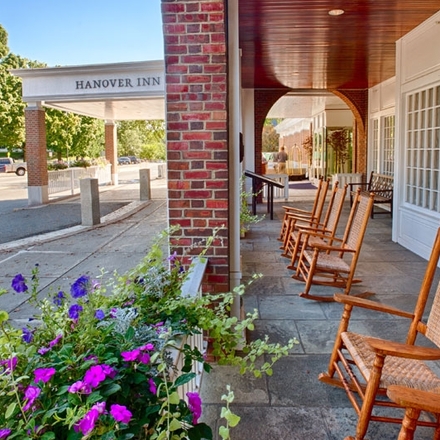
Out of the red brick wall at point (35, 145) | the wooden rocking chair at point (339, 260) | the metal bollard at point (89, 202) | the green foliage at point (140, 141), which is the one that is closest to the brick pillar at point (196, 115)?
the wooden rocking chair at point (339, 260)

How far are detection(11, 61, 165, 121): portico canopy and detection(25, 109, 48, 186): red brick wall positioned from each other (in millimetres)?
389

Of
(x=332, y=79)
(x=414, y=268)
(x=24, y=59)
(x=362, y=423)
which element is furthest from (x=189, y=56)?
(x=24, y=59)

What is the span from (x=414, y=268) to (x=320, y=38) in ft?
12.0

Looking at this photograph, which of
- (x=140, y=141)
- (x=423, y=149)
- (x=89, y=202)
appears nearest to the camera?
(x=423, y=149)

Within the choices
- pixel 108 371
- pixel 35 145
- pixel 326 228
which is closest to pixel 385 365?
pixel 108 371

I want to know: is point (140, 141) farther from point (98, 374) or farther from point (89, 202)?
point (98, 374)

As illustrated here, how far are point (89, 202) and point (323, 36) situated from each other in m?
5.71

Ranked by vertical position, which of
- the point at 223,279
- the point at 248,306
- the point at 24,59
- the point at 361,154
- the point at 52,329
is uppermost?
the point at 24,59

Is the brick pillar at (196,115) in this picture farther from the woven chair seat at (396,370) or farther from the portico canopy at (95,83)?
the portico canopy at (95,83)

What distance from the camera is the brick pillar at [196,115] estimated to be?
9.75ft

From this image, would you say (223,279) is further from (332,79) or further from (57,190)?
(57,190)

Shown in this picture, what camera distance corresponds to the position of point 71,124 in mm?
27312

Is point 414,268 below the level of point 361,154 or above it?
below

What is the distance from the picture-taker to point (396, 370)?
2330 mm
